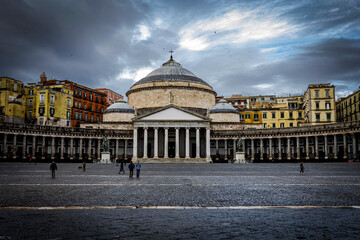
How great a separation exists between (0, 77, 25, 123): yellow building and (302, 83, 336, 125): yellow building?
61.0 m

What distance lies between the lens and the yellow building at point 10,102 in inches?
2584

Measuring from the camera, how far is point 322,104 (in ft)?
229

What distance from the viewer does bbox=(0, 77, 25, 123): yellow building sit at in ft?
215

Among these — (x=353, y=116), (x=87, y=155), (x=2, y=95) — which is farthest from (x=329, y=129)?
(x=2, y=95)

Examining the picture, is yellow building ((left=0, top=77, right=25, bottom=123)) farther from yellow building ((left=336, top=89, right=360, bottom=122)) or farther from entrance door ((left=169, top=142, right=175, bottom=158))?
yellow building ((left=336, top=89, right=360, bottom=122))

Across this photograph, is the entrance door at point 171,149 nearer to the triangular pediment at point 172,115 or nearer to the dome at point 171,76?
the triangular pediment at point 172,115

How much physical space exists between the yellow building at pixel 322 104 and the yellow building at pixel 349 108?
5.26m

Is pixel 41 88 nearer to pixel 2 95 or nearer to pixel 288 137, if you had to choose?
pixel 2 95

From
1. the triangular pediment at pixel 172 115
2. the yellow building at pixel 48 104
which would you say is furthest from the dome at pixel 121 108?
the triangular pediment at pixel 172 115

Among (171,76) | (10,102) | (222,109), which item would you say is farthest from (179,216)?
(171,76)

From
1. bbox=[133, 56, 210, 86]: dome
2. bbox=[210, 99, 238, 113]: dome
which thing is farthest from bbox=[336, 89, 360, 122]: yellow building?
bbox=[133, 56, 210, 86]: dome

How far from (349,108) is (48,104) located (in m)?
67.0

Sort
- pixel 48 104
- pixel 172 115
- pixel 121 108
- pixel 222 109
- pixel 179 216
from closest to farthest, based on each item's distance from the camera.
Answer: pixel 179 216 → pixel 172 115 → pixel 48 104 → pixel 222 109 → pixel 121 108

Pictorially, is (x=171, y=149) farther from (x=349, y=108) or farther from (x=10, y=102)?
(x=349, y=108)
